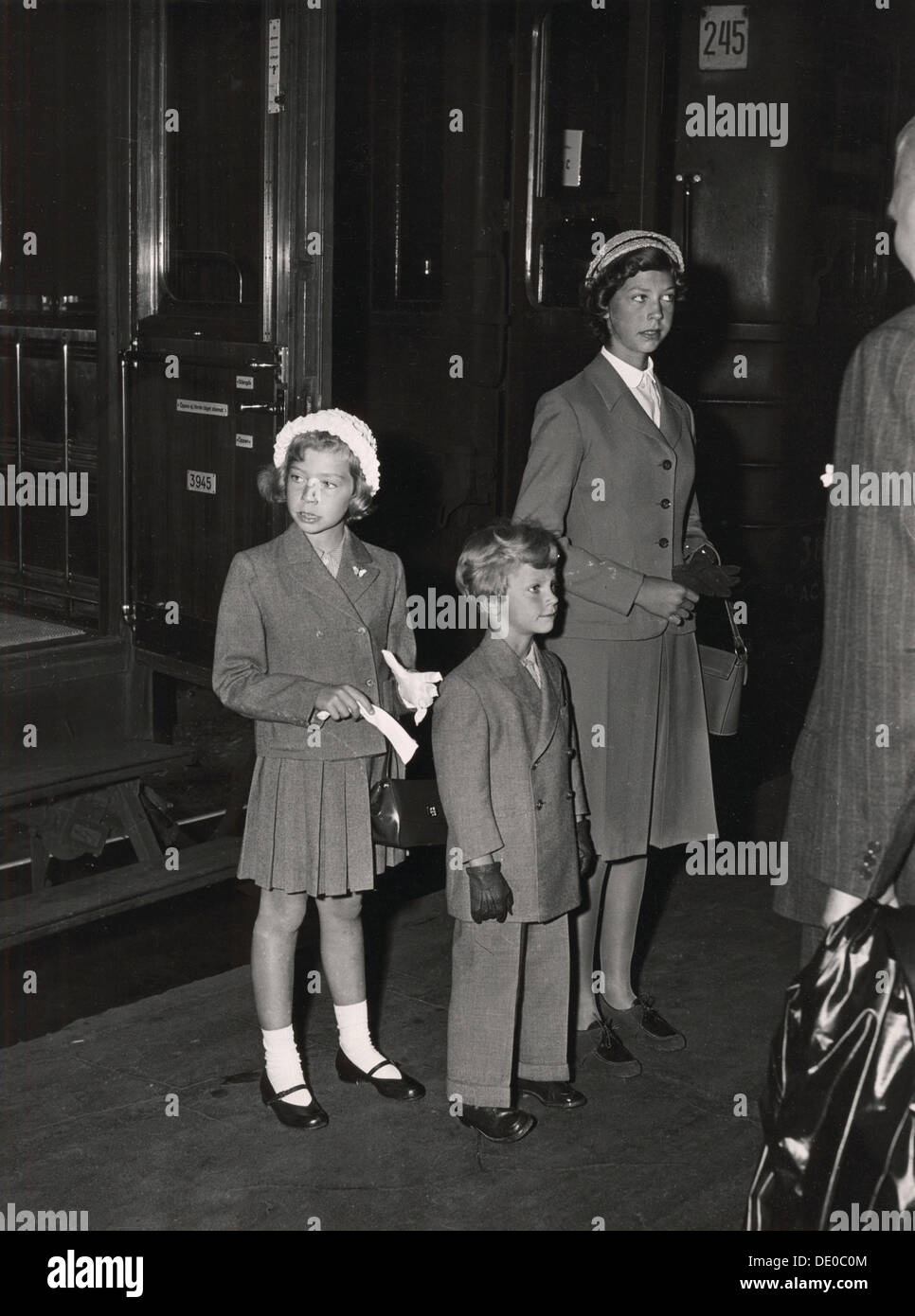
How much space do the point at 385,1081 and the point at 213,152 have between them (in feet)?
8.88

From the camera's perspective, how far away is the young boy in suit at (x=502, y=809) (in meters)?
3.04

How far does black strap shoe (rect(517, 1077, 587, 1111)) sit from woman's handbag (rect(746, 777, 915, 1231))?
126 centimetres

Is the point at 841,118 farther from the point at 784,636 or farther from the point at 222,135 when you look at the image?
the point at 222,135

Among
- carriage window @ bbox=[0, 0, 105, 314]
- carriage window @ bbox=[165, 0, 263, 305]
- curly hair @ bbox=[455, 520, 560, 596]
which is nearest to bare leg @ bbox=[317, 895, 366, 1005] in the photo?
curly hair @ bbox=[455, 520, 560, 596]

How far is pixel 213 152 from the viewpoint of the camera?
4.45 meters

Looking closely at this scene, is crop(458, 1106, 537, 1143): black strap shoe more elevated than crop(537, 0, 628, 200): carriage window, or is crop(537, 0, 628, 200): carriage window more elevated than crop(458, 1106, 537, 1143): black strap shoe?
crop(537, 0, 628, 200): carriage window

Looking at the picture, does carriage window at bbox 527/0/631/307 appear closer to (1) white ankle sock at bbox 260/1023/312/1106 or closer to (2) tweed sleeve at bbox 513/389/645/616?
(2) tweed sleeve at bbox 513/389/645/616

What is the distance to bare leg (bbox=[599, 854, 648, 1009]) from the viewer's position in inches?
144

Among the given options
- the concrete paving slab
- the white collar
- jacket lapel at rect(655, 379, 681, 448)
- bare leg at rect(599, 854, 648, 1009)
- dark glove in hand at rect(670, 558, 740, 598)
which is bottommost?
the concrete paving slab

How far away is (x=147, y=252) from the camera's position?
4.74 meters

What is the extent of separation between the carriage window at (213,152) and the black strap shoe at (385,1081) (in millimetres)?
2171

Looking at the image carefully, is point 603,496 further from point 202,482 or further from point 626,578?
point 202,482

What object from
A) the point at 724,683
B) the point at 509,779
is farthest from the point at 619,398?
the point at 509,779

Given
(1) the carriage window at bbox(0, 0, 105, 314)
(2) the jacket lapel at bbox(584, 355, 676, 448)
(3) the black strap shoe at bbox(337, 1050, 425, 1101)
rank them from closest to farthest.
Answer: (3) the black strap shoe at bbox(337, 1050, 425, 1101) < (2) the jacket lapel at bbox(584, 355, 676, 448) < (1) the carriage window at bbox(0, 0, 105, 314)
